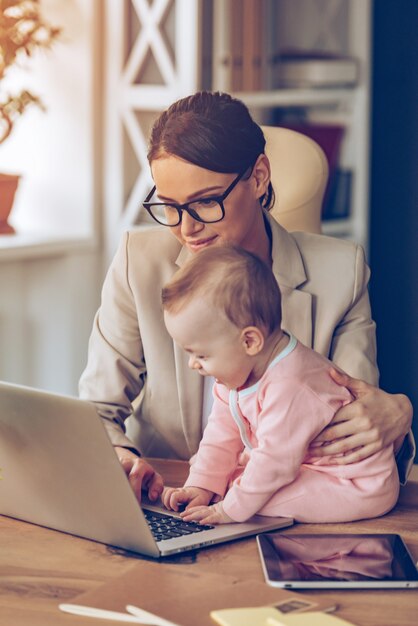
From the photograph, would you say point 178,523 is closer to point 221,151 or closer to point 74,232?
point 221,151

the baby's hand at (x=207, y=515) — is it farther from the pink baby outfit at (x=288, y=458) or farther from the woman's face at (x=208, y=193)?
the woman's face at (x=208, y=193)

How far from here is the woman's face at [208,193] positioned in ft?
5.70

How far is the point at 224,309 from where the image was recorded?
138cm

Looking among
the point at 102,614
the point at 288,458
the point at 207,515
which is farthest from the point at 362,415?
the point at 102,614

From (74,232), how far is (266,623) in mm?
2678

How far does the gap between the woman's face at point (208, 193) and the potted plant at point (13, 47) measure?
1.52 m

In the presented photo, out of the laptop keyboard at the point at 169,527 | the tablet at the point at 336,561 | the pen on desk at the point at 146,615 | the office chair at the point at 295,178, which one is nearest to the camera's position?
the pen on desk at the point at 146,615

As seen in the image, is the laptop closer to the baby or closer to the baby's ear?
the baby

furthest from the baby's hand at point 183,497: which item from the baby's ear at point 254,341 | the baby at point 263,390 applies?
the baby's ear at point 254,341

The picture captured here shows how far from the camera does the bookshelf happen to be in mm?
3631

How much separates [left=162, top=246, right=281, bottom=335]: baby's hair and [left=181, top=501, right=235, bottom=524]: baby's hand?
24 centimetres

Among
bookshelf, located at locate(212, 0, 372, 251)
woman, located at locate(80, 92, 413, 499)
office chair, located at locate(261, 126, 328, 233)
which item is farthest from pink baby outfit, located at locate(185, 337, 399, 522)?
bookshelf, located at locate(212, 0, 372, 251)

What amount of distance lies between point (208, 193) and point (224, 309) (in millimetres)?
424

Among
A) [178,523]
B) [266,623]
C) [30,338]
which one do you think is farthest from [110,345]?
[30,338]
